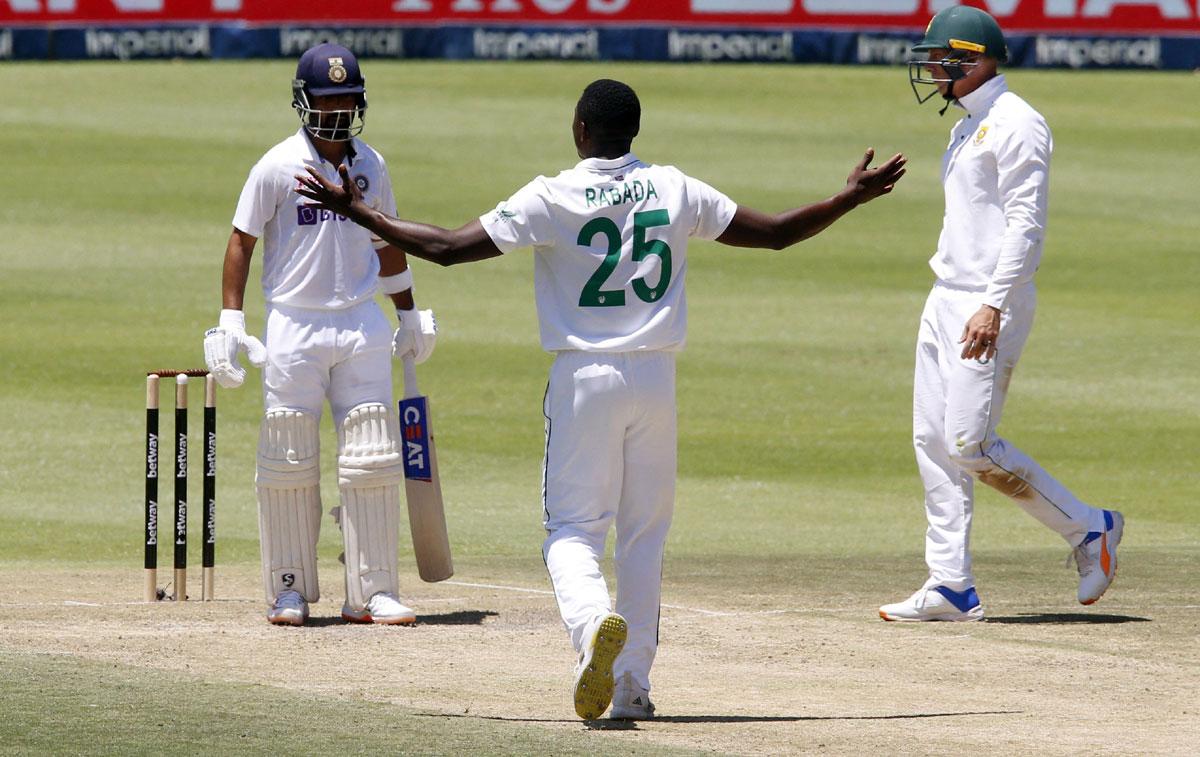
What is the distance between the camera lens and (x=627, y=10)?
27.0 metres

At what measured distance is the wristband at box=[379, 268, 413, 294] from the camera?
26.4 ft

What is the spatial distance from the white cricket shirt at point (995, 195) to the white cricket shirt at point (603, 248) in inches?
72.5

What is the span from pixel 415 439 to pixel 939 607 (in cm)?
209

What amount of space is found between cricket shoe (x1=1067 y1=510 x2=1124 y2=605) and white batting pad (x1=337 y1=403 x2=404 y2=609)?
8.49ft

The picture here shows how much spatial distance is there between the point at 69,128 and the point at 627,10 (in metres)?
7.35

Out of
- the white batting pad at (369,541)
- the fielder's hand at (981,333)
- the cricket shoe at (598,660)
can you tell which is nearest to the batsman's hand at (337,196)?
the cricket shoe at (598,660)

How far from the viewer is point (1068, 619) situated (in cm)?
771

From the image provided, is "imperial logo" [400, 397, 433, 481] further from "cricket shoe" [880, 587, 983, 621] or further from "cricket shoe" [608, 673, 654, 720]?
"cricket shoe" [608, 673, 654, 720]

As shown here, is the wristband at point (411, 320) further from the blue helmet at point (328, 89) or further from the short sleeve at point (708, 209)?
the short sleeve at point (708, 209)

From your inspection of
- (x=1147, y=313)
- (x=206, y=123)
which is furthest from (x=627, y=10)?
(x=1147, y=313)

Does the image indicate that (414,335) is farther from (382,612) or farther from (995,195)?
(995,195)

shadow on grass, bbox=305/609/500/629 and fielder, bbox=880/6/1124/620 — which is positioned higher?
fielder, bbox=880/6/1124/620

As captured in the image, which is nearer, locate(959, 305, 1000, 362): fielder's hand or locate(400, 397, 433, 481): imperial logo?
locate(959, 305, 1000, 362): fielder's hand

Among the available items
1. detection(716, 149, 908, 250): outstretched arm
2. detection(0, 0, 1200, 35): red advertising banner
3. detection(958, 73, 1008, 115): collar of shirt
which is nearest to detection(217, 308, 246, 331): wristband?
detection(716, 149, 908, 250): outstretched arm
